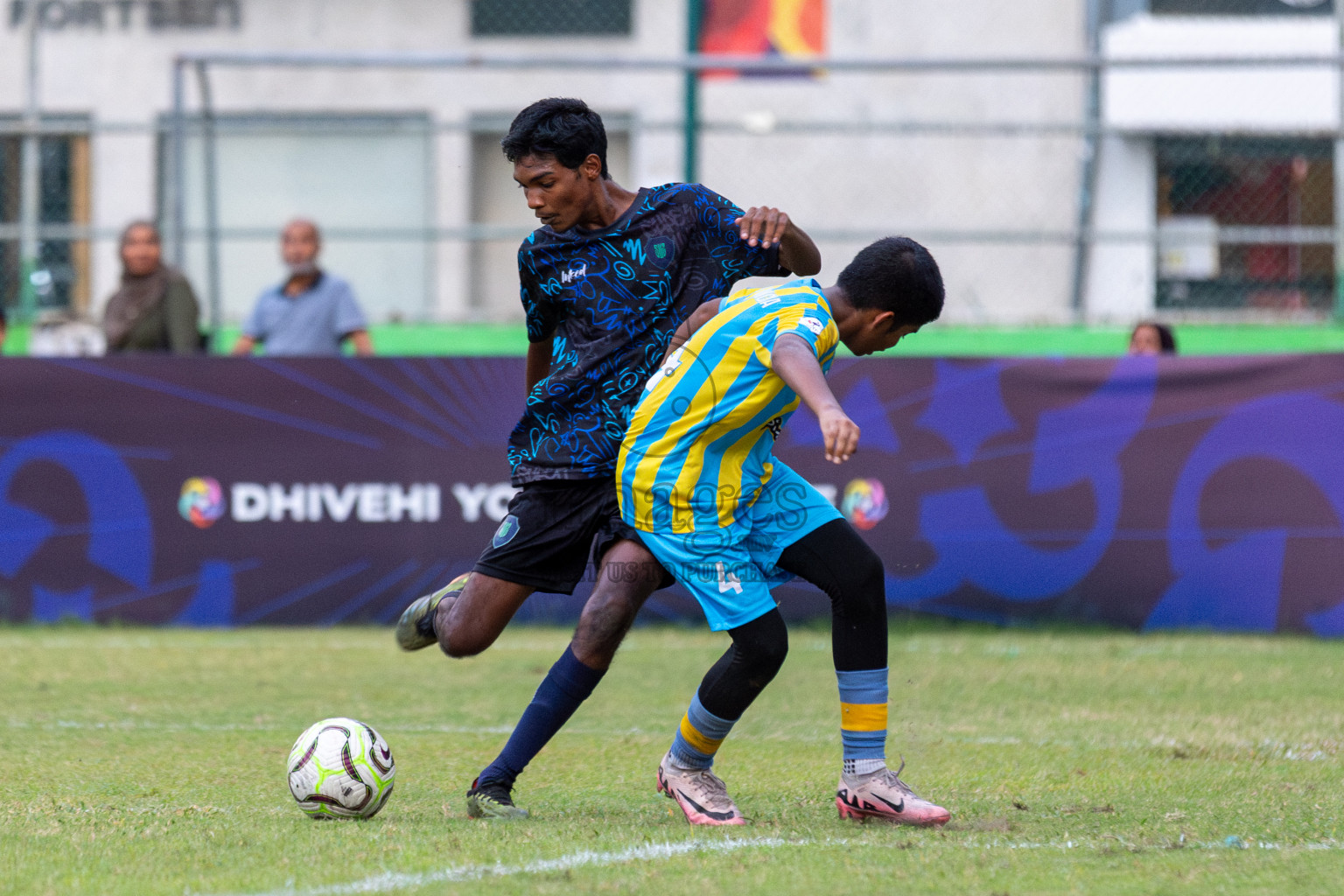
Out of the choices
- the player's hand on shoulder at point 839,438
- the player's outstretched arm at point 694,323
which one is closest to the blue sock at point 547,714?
the player's outstretched arm at point 694,323

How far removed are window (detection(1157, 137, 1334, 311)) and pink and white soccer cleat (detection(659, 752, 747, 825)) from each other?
787 centimetres

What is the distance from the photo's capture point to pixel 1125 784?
4.84 m

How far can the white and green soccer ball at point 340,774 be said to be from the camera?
167 inches

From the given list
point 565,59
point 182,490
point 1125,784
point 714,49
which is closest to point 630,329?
point 1125,784

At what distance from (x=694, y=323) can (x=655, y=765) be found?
1.60 metres

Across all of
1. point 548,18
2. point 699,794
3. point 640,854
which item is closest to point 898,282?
point 699,794

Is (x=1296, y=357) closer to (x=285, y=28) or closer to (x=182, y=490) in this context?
(x=182, y=490)

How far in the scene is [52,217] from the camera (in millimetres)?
13469

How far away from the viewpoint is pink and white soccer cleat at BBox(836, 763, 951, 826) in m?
4.16

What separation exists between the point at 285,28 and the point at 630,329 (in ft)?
42.4

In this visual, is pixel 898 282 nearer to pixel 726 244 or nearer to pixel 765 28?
pixel 726 244

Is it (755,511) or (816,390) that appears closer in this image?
(816,390)

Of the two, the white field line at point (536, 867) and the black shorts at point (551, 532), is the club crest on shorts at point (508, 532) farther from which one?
the white field line at point (536, 867)

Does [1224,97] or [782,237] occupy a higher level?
[1224,97]
